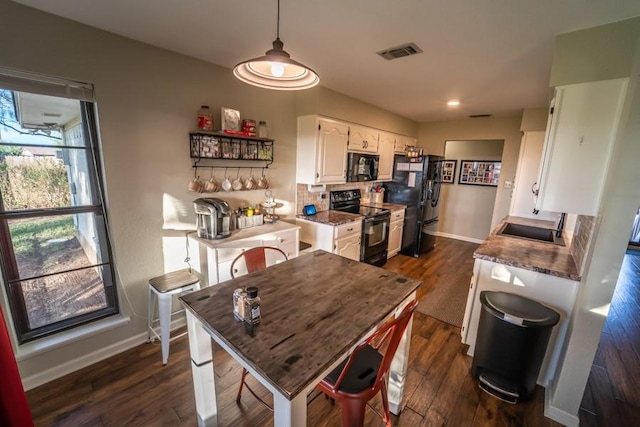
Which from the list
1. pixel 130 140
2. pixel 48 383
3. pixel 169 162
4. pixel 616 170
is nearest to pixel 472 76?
pixel 616 170

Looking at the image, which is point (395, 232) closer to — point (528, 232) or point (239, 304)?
A: point (528, 232)

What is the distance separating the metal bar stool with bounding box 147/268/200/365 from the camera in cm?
204

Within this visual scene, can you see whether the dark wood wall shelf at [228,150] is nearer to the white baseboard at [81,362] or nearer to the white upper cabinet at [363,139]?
the white upper cabinet at [363,139]

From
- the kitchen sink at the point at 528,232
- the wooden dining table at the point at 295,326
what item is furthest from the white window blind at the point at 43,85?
the kitchen sink at the point at 528,232

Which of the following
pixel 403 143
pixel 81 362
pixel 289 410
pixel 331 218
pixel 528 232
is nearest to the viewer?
pixel 289 410

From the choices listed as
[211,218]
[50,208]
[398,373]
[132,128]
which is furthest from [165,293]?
[398,373]

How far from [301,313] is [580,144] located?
6.50 feet

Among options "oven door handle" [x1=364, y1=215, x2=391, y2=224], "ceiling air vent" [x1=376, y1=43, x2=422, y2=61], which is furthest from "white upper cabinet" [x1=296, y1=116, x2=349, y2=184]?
"ceiling air vent" [x1=376, y1=43, x2=422, y2=61]

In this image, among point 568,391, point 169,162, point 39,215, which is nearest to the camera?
point 568,391

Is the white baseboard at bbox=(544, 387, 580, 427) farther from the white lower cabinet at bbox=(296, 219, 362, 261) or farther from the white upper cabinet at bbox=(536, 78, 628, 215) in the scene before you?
the white lower cabinet at bbox=(296, 219, 362, 261)

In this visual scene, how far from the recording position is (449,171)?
222 inches

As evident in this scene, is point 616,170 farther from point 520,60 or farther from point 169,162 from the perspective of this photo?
point 169,162

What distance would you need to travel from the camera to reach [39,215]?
1794 millimetres

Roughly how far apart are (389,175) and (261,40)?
3170 mm
